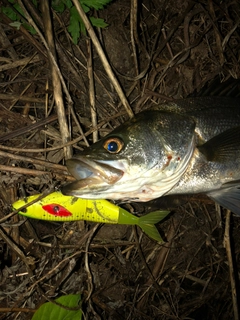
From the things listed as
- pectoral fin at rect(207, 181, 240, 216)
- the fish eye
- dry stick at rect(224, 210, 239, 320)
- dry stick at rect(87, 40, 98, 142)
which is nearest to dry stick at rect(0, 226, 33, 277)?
dry stick at rect(87, 40, 98, 142)

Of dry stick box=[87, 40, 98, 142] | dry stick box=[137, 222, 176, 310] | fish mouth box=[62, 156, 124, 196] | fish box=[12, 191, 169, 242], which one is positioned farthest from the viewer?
dry stick box=[137, 222, 176, 310]

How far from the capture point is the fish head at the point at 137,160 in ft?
7.21

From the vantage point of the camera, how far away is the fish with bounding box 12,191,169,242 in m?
2.69

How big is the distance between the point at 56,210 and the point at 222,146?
1611mm

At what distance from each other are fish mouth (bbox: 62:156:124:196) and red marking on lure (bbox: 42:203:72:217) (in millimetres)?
543

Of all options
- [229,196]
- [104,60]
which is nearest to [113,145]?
[104,60]

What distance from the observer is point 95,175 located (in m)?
2.20

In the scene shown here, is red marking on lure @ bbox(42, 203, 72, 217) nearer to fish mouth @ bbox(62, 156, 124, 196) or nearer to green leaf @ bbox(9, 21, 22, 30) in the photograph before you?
fish mouth @ bbox(62, 156, 124, 196)

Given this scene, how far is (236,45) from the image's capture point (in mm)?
3516

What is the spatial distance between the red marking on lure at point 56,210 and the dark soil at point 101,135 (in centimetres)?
20

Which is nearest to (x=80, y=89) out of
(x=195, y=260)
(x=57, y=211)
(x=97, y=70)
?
(x=97, y=70)

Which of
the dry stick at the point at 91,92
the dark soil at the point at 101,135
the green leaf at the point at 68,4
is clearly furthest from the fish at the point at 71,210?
the green leaf at the point at 68,4

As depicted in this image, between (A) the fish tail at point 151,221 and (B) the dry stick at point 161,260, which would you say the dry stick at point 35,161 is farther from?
(B) the dry stick at point 161,260

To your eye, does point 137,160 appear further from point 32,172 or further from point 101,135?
point 32,172
